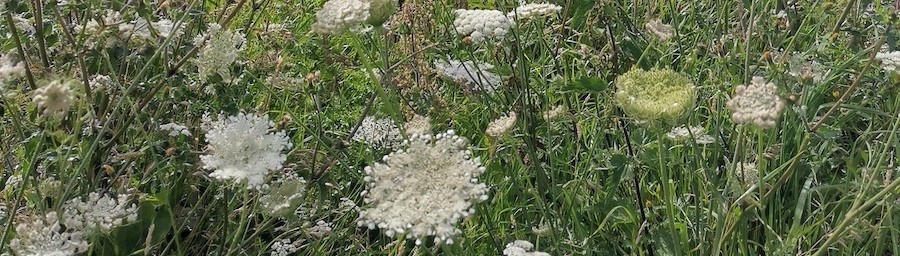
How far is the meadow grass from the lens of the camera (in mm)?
1476

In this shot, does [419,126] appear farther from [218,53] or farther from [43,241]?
[43,241]

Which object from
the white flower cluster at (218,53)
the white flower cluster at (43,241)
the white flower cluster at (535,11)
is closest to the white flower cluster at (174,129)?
the white flower cluster at (218,53)

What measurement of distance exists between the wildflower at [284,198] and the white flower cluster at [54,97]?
0.33 metres

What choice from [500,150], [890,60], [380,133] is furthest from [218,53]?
[890,60]

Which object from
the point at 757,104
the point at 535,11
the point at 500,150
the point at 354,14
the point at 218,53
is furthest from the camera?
the point at 500,150

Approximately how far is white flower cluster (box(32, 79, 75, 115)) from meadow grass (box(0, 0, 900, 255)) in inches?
8.3

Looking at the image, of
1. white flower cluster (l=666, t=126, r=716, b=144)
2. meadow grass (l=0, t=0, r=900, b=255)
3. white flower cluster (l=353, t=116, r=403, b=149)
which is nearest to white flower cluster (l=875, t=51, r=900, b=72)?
meadow grass (l=0, t=0, r=900, b=255)

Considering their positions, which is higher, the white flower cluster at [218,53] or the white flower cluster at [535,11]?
the white flower cluster at [218,53]

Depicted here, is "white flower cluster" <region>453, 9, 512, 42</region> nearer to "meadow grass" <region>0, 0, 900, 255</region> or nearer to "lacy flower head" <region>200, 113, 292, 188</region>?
"meadow grass" <region>0, 0, 900, 255</region>

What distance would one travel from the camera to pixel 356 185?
6.61ft

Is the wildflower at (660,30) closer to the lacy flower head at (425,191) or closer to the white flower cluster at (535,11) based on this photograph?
the white flower cluster at (535,11)

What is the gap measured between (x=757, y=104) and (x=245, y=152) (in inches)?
23.7

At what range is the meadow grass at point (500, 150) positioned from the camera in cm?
148

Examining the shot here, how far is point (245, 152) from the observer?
1204mm
